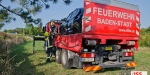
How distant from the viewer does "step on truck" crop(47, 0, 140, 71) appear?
5520 millimetres

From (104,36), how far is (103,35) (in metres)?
0.06

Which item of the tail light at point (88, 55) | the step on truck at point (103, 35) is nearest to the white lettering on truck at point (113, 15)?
the step on truck at point (103, 35)

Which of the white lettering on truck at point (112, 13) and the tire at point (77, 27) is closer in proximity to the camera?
the white lettering on truck at point (112, 13)

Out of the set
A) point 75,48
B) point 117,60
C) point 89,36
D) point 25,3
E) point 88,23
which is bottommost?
point 117,60

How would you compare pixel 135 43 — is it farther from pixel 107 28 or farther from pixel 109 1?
pixel 109 1

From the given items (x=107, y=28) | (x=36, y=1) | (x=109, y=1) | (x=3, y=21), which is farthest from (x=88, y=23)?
(x=3, y=21)

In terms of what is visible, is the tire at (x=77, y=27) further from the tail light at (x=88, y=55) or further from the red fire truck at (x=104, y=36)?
the tail light at (x=88, y=55)

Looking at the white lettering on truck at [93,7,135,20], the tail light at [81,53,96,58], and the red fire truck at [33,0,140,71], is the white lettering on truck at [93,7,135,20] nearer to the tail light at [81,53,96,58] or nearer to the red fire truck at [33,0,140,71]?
the red fire truck at [33,0,140,71]

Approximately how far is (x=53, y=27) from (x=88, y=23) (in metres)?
4.80

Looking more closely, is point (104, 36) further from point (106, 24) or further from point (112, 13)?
point (112, 13)

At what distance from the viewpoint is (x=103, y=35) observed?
577 centimetres

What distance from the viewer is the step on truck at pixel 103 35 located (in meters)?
5.52

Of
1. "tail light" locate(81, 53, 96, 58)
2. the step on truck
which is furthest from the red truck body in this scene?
"tail light" locate(81, 53, 96, 58)

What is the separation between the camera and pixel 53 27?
997cm
